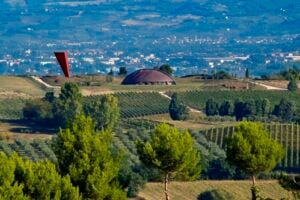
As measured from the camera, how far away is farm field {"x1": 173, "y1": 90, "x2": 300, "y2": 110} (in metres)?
147

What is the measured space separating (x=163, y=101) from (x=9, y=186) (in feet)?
316

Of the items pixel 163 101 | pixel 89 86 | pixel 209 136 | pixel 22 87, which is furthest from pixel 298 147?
pixel 22 87

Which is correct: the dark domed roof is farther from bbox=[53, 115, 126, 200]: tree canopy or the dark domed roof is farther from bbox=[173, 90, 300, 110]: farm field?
bbox=[53, 115, 126, 200]: tree canopy

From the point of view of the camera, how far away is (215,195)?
7556 cm

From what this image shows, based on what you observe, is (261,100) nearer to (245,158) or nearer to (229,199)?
(229,199)

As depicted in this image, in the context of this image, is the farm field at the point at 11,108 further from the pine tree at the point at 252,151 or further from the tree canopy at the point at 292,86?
the pine tree at the point at 252,151

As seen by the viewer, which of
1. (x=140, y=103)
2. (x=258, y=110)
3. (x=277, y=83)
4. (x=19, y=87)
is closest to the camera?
(x=258, y=110)

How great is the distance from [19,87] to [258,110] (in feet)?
134

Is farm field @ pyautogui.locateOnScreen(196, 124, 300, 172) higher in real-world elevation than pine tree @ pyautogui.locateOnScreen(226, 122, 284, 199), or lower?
lower

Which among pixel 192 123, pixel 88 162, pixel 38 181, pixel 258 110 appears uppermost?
pixel 88 162

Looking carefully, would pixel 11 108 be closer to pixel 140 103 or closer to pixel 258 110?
pixel 140 103

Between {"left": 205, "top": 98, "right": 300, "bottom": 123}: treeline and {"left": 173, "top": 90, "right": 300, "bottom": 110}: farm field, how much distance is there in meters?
7.38

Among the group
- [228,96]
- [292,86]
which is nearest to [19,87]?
[228,96]

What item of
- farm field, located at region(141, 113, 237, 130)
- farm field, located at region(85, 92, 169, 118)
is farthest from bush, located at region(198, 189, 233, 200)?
farm field, located at region(85, 92, 169, 118)
